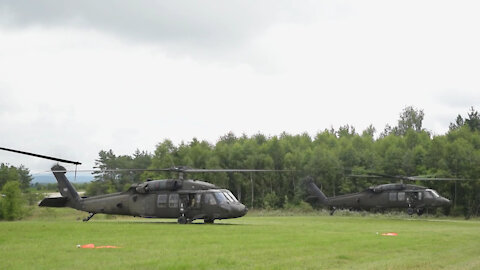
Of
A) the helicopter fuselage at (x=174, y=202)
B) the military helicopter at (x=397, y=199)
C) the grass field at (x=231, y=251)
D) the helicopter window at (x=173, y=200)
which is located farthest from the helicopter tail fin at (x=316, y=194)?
the grass field at (x=231, y=251)

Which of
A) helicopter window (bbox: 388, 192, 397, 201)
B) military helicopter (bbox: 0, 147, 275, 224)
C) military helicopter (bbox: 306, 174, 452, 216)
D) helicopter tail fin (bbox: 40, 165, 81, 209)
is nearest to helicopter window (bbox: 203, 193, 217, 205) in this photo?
military helicopter (bbox: 0, 147, 275, 224)

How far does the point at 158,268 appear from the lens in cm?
1270

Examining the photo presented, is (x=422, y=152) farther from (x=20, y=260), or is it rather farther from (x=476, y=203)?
(x=20, y=260)

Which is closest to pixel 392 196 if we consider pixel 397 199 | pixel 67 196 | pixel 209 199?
pixel 397 199

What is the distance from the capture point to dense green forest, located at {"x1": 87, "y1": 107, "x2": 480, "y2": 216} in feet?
198

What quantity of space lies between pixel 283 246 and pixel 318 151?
56051mm

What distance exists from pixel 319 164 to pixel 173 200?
41.0 meters

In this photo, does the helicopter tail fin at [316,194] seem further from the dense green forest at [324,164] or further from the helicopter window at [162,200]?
the helicopter window at [162,200]

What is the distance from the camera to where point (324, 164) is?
71250 millimetres

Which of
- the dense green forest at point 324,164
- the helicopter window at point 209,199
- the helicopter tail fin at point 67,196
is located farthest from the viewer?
the dense green forest at point 324,164

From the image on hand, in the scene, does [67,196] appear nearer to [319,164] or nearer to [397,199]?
[397,199]

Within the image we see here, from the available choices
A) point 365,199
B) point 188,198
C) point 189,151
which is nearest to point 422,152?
point 365,199

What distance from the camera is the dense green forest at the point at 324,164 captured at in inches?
2382

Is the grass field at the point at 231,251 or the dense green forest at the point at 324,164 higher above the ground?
the dense green forest at the point at 324,164
